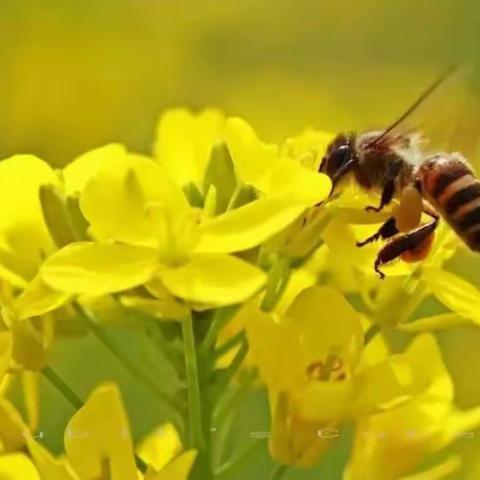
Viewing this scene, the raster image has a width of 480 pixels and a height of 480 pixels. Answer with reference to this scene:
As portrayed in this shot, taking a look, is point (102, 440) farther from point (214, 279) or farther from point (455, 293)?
point (455, 293)

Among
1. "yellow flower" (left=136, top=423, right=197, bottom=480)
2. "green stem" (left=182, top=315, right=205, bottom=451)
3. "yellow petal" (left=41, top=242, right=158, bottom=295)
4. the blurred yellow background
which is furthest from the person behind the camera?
the blurred yellow background

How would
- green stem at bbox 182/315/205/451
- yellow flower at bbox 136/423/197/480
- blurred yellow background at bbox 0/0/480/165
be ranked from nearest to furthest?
green stem at bbox 182/315/205/451
yellow flower at bbox 136/423/197/480
blurred yellow background at bbox 0/0/480/165

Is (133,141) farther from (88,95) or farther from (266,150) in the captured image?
(266,150)

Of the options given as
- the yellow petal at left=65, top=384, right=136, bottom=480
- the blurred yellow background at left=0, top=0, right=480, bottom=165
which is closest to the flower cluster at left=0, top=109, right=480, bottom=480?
the yellow petal at left=65, top=384, right=136, bottom=480

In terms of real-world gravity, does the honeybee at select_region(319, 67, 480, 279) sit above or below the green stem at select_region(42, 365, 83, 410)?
above

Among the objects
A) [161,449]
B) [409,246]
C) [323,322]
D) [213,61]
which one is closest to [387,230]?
[409,246]

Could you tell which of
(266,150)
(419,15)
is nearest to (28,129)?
(419,15)

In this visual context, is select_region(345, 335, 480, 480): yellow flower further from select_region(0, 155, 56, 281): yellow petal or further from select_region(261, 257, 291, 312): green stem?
select_region(0, 155, 56, 281): yellow petal
